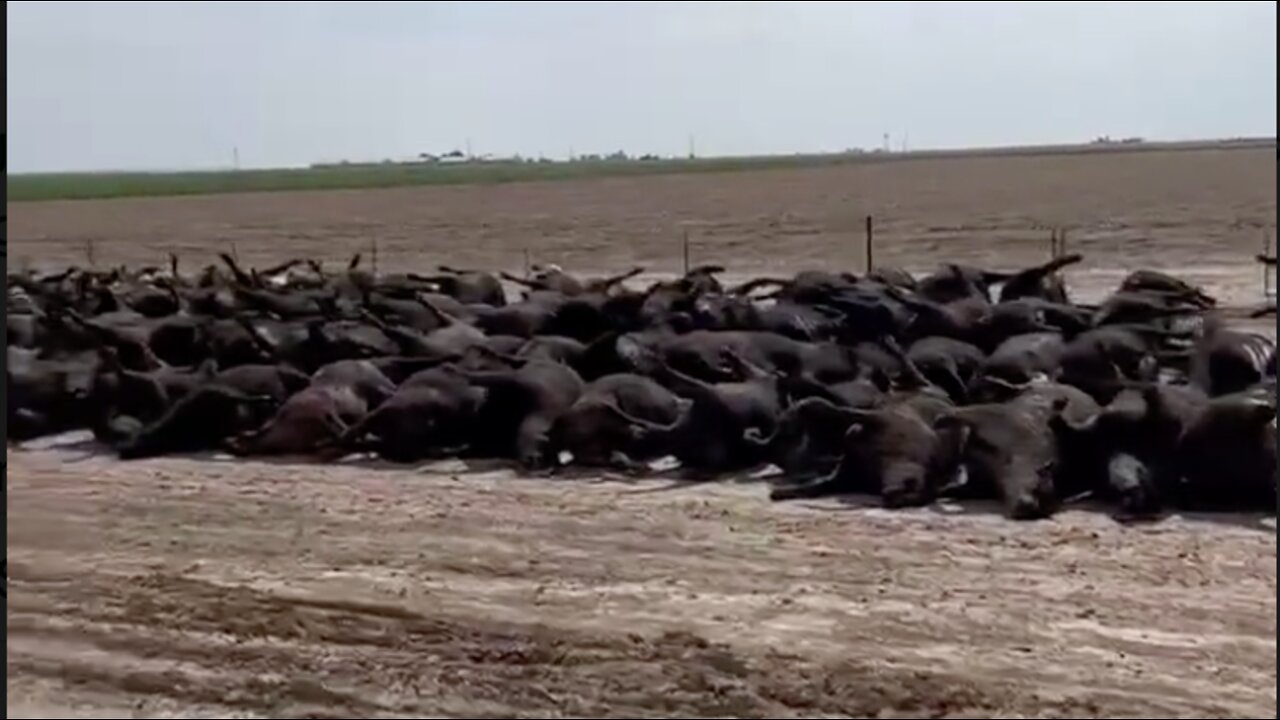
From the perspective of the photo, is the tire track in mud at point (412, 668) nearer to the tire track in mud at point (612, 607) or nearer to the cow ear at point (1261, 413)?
the tire track in mud at point (612, 607)

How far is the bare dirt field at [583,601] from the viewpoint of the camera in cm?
645

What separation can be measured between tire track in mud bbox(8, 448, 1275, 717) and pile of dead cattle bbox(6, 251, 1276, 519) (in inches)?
22.6

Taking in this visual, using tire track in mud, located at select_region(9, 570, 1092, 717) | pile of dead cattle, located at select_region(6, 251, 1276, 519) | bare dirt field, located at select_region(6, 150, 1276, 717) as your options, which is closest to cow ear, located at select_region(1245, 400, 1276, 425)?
pile of dead cattle, located at select_region(6, 251, 1276, 519)

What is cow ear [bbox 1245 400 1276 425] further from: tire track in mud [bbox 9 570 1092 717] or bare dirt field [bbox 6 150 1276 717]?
tire track in mud [bbox 9 570 1092 717]

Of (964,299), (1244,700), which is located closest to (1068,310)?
(964,299)

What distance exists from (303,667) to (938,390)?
6.30m

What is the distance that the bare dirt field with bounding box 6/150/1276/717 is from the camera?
21.1 ft

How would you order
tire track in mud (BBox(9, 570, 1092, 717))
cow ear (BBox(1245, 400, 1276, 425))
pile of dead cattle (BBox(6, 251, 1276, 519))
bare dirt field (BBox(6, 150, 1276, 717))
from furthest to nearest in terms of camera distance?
pile of dead cattle (BBox(6, 251, 1276, 519)) < cow ear (BBox(1245, 400, 1276, 425)) < bare dirt field (BBox(6, 150, 1276, 717)) < tire track in mud (BBox(9, 570, 1092, 717))

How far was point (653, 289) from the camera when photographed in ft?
54.5

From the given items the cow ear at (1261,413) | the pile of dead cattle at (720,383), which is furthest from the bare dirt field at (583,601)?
the cow ear at (1261,413)

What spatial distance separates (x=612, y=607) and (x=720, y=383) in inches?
191

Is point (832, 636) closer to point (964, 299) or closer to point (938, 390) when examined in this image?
point (938, 390)

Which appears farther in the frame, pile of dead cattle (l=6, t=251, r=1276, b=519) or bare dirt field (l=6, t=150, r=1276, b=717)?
pile of dead cattle (l=6, t=251, r=1276, b=519)

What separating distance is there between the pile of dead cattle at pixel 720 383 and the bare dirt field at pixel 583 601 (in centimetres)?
41
